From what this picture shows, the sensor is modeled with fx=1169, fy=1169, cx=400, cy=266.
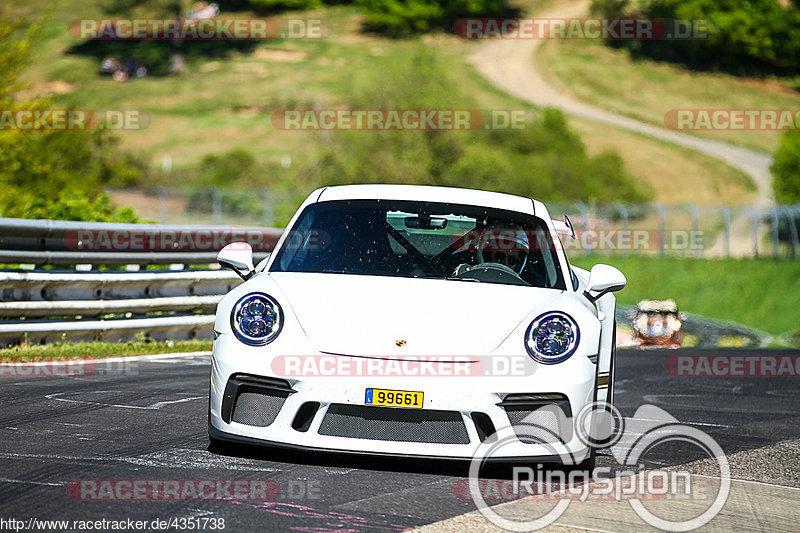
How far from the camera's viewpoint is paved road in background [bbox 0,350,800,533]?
485 centimetres

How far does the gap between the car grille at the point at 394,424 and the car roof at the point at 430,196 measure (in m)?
1.92

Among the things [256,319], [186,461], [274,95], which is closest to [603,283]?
[256,319]

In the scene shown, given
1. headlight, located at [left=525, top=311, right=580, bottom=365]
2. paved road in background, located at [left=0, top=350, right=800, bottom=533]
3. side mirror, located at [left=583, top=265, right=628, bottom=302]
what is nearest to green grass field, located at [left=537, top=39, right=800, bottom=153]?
paved road in background, located at [left=0, top=350, right=800, bottom=533]

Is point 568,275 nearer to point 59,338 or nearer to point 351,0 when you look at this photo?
point 59,338

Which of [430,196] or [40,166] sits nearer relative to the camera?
[430,196]

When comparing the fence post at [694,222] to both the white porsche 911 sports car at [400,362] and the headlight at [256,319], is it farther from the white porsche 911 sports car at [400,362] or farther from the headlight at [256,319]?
the headlight at [256,319]

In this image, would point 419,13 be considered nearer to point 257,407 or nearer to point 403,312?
point 403,312

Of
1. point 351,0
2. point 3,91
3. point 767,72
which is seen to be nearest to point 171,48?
point 351,0

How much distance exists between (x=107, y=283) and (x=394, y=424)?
611cm

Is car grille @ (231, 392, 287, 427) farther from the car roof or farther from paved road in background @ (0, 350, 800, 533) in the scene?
the car roof

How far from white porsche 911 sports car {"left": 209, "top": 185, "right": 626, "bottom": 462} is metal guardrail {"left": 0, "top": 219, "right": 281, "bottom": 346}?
4.37 m

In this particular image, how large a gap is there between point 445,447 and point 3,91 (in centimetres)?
1740

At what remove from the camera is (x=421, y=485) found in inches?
221

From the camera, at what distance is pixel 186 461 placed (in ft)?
19.2
